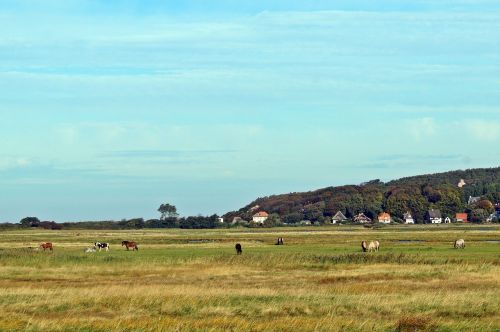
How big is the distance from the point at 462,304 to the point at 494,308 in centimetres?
99

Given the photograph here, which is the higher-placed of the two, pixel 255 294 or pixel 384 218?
pixel 384 218

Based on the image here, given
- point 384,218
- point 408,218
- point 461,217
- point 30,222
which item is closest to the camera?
point 30,222

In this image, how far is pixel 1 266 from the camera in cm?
4466

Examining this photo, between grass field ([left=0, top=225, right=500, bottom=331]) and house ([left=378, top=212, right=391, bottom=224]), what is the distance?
145m

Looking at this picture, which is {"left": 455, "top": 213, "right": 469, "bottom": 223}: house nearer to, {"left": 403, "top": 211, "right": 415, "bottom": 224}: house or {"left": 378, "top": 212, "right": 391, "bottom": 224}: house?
{"left": 403, "top": 211, "right": 415, "bottom": 224}: house

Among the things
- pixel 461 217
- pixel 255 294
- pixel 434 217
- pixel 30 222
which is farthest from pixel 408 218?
pixel 255 294

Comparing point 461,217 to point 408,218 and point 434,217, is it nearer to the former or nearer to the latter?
point 434,217

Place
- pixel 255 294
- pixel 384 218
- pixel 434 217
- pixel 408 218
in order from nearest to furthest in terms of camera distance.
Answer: pixel 255 294 < pixel 434 217 < pixel 384 218 < pixel 408 218

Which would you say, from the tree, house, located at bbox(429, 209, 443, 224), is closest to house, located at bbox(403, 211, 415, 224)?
house, located at bbox(429, 209, 443, 224)

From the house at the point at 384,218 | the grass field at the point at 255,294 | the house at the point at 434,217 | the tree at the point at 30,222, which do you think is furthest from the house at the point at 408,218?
the grass field at the point at 255,294

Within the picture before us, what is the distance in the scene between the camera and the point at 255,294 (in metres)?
29.0

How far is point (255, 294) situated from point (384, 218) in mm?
165980

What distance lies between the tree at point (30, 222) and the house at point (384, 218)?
237 feet

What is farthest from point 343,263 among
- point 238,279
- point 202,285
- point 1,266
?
point 1,266
